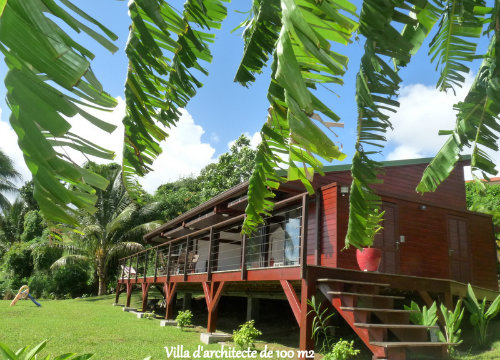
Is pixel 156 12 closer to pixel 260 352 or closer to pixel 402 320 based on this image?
pixel 402 320

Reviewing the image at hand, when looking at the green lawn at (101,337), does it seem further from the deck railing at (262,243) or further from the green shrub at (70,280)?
the green shrub at (70,280)

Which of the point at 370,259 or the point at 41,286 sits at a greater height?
the point at 370,259

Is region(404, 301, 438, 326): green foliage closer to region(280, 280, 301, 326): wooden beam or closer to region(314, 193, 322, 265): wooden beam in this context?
region(280, 280, 301, 326): wooden beam

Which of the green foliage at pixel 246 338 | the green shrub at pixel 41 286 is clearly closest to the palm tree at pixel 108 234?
the green shrub at pixel 41 286

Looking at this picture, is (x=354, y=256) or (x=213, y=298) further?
(x=354, y=256)

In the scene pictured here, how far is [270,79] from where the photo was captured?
1757mm

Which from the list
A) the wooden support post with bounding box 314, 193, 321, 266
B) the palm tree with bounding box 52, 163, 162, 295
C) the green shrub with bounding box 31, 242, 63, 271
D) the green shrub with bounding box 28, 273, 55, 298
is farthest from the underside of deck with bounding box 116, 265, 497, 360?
the green shrub with bounding box 31, 242, 63, 271

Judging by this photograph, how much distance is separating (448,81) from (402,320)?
4.25 m

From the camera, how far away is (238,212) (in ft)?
40.0

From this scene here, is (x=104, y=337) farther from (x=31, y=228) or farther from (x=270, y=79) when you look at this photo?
(x=31, y=228)

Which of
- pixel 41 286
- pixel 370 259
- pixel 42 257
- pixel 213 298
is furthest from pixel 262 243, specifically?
pixel 42 257

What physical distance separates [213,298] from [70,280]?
20369mm

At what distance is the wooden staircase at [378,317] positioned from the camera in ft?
16.5

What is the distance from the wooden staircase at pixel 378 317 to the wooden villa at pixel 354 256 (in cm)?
2
